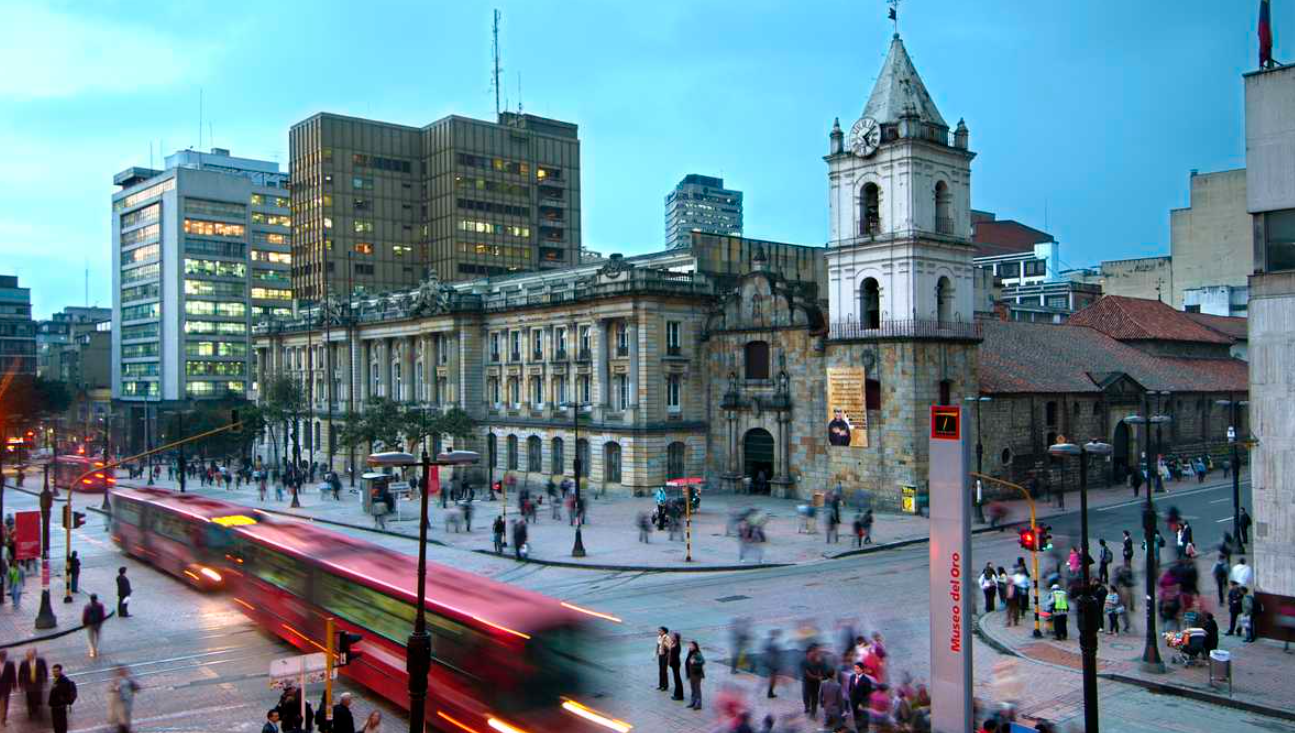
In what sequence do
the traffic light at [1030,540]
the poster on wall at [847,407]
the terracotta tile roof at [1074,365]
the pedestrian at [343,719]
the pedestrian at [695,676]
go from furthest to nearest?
the terracotta tile roof at [1074,365] < the poster on wall at [847,407] < the traffic light at [1030,540] < the pedestrian at [695,676] < the pedestrian at [343,719]

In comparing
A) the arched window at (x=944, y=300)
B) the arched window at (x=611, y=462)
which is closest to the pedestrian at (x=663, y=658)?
the arched window at (x=944, y=300)

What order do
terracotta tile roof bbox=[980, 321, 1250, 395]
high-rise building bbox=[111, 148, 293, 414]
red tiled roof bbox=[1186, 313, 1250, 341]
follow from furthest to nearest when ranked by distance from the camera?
high-rise building bbox=[111, 148, 293, 414] < red tiled roof bbox=[1186, 313, 1250, 341] < terracotta tile roof bbox=[980, 321, 1250, 395]

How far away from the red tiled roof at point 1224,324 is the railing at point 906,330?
39342 millimetres

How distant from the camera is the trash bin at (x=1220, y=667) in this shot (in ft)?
66.0

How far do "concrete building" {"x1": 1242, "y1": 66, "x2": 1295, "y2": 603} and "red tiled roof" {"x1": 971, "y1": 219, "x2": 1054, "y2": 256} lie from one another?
11596cm

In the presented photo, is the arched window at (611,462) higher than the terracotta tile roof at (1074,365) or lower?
lower

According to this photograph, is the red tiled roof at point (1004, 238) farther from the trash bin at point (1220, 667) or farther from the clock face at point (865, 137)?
the trash bin at point (1220, 667)

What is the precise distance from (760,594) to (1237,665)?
13101mm

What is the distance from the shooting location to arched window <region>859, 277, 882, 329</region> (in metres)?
49.7

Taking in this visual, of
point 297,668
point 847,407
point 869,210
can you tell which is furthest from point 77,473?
point 297,668

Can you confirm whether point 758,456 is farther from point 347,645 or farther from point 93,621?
point 347,645

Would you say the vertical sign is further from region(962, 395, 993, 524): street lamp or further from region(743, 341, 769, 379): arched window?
region(743, 341, 769, 379): arched window

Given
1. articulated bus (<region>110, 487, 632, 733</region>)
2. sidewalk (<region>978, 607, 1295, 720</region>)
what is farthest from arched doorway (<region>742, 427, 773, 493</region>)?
articulated bus (<region>110, 487, 632, 733</region>)

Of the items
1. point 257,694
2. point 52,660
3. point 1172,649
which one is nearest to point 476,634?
point 257,694
